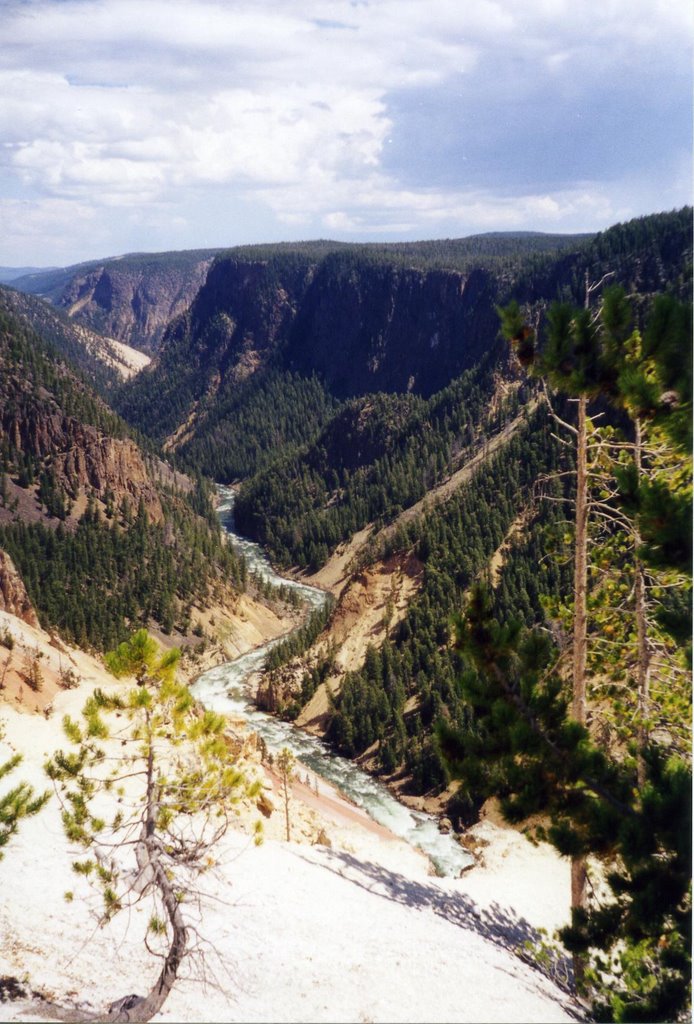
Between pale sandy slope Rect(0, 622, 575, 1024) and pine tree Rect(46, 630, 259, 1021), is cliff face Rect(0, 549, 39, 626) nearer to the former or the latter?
pale sandy slope Rect(0, 622, 575, 1024)

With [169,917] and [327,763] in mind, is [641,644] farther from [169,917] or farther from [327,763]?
[327,763]

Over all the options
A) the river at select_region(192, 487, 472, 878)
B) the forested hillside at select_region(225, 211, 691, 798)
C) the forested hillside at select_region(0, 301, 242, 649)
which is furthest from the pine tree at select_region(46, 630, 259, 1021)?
the forested hillside at select_region(0, 301, 242, 649)

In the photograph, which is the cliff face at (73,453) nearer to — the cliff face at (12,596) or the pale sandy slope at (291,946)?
the cliff face at (12,596)

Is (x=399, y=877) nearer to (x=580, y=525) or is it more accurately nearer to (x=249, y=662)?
(x=580, y=525)

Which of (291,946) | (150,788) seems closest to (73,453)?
(291,946)

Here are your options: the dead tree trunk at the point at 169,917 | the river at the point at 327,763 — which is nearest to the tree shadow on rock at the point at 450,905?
the dead tree trunk at the point at 169,917

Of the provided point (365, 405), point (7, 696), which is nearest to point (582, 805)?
point (7, 696)
